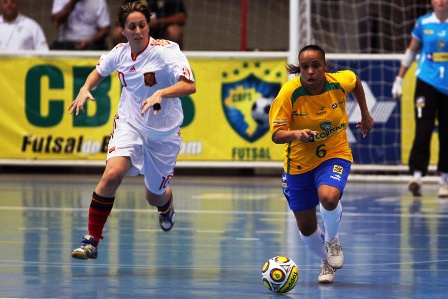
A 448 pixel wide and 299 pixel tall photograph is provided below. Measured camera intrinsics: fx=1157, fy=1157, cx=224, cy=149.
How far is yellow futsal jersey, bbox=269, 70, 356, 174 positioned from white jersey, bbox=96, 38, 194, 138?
1179 mm

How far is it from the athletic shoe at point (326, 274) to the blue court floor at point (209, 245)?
94mm

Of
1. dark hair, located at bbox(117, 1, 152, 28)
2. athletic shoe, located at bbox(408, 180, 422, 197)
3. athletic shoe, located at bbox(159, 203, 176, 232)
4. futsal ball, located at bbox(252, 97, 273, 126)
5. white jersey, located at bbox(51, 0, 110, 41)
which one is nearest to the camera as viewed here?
dark hair, located at bbox(117, 1, 152, 28)

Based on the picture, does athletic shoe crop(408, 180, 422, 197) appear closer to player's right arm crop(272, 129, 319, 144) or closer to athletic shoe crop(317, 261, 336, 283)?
athletic shoe crop(317, 261, 336, 283)

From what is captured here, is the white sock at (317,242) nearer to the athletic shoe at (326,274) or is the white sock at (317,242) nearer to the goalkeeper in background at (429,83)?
the athletic shoe at (326,274)

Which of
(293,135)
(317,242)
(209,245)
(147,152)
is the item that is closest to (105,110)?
(209,245)

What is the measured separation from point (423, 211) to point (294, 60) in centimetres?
424

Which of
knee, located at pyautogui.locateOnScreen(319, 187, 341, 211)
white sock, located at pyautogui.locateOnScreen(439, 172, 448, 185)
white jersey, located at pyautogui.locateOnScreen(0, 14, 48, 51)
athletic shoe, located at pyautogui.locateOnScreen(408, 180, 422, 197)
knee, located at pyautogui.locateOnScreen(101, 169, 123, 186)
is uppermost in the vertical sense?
white jersey, located at pyautogui.locateOnScreen(0, 14, 48, 51)

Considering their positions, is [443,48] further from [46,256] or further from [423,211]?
[46,256]

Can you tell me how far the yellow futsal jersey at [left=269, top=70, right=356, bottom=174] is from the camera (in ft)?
26.2

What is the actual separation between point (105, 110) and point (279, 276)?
9.61 metres

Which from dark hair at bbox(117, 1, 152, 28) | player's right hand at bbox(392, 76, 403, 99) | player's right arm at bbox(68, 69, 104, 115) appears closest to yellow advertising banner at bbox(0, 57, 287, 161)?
player's right hand at bbox(392, 76, 403, 99)

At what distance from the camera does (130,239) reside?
10.3 metres

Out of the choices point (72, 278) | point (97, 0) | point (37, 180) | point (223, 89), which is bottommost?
point (72, 278)

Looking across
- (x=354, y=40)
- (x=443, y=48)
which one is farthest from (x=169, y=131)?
(x=354, y=40)
